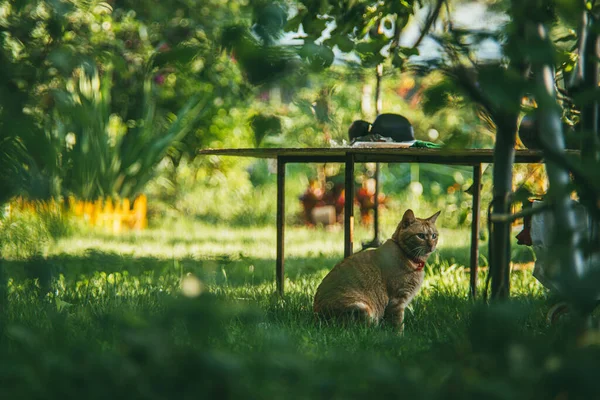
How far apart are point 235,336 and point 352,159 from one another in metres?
1.13

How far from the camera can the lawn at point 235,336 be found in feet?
4.23

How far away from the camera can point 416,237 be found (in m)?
3.25

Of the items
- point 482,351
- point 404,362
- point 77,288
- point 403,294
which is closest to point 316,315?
point 403,294

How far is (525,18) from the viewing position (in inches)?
57.5

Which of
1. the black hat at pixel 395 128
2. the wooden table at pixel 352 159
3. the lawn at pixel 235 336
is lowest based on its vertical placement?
the lawn at pixel 235 336

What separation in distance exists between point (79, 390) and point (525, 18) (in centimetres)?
116

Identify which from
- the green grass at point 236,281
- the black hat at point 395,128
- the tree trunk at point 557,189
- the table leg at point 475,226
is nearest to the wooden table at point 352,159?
the table leg at point 475,226

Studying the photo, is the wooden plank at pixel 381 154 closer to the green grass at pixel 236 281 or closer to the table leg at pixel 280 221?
the table leg at pixel 280 221

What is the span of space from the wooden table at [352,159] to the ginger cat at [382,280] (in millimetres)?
236

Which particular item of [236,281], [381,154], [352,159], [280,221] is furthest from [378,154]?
[236,281]

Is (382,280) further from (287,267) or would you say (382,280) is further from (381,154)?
(287,267)

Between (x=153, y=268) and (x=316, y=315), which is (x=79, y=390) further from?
(x=153, y=268)

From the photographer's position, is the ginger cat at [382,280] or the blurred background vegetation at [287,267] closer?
the blurred background vegetation at [287,267]

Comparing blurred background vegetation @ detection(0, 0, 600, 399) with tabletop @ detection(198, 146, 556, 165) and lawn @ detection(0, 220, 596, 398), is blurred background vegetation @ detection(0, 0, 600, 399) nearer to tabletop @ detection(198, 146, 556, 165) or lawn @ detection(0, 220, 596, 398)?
lawn @ detection(0, 220, 596, 398)
